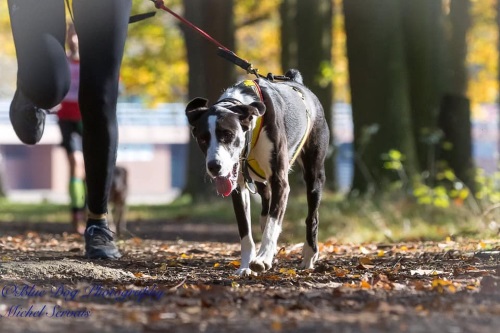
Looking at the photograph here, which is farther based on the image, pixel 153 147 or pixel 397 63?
pixel 153 147

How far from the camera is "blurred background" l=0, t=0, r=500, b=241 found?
45.1 ft

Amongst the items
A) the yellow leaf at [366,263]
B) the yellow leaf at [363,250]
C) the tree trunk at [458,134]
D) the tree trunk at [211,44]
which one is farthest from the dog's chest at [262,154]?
the tree trunk at [211,44]

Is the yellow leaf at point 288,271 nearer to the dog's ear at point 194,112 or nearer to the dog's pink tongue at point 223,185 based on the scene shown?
the dog's pink tongue at point 223,185

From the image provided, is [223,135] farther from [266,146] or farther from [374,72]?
[374,72]

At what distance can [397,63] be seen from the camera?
14117 mm

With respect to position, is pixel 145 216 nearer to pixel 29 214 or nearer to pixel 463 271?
pixel 29 214

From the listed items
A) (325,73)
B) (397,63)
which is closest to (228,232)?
(397,63)

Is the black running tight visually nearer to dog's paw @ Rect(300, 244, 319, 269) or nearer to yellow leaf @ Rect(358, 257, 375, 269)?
dog's paw @ Rect(300, 244, 319, 269)

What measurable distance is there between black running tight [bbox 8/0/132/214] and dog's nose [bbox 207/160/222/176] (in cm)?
104

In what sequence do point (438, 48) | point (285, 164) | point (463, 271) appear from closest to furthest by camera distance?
1. point (463, 271)
2. point (285, 164)
3. point (438, 48)

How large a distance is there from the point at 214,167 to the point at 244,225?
75cm

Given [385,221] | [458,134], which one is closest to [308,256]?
[385,221]

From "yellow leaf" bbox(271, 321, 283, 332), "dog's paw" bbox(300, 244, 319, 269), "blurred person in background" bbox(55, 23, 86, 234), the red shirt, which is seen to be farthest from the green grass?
"yellow leaf" bbox(271, 321, 283, 332)

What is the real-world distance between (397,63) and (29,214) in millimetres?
6862
